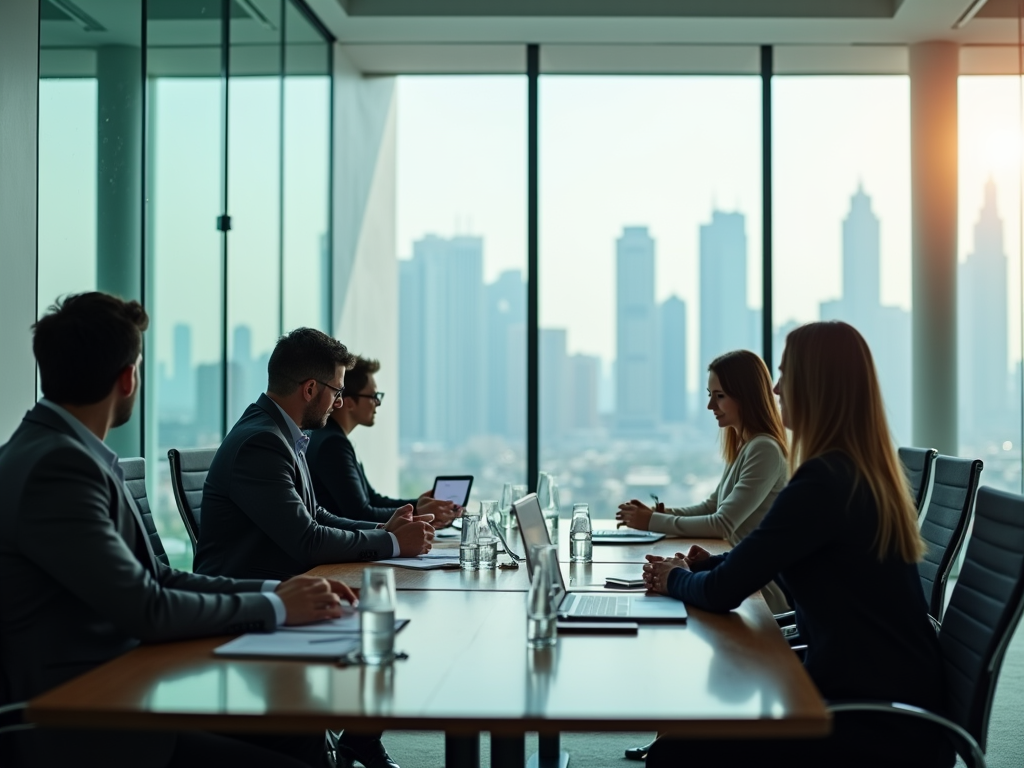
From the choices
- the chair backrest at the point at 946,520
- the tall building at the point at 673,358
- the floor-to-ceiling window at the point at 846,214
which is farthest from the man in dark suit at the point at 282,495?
the floor-to-ceiling window at the point at 846,214

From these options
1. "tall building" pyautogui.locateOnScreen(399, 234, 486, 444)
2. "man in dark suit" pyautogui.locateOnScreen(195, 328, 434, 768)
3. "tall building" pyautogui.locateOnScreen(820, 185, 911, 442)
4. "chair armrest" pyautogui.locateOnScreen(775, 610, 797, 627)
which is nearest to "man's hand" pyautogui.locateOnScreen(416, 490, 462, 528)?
"man in dark suit" pyautogui.locateOnScreen(195, 328, 434, 768)

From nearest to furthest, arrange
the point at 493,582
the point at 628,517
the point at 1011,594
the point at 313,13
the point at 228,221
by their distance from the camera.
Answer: the point at 1011,594 < the point at 493,582 < the point at 628,517 < the point at 228,221 < the point at 313,13

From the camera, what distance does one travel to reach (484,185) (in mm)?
7199

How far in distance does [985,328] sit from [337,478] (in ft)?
15.1

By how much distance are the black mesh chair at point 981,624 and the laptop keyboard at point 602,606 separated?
55cm

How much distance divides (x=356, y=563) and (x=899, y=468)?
165cm

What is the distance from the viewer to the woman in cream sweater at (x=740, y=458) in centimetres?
389

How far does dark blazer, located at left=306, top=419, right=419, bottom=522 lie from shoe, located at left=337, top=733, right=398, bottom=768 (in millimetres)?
996

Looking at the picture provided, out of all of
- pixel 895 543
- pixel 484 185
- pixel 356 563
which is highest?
pixel 484 185

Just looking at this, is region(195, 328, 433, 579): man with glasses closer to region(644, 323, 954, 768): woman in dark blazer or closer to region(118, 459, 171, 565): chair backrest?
region(118, 459, 171, 565): chair backrest

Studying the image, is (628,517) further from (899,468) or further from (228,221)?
(228,221)

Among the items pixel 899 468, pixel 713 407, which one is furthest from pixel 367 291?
pixel 899 468

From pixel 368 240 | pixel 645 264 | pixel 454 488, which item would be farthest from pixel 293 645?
pixel 368 240

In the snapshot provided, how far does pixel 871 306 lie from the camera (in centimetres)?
720
